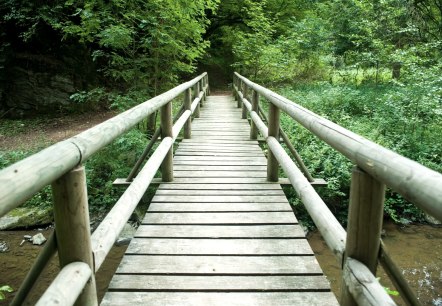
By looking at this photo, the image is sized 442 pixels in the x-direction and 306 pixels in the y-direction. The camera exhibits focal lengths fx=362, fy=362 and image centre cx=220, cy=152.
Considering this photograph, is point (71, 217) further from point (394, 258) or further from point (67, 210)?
point (394, 258)

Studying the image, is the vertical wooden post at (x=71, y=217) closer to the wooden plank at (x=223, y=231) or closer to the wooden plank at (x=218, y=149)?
the wooden plank at (x=223, y=231)

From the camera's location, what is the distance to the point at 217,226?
117 inches

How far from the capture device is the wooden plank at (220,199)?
3.51 meters

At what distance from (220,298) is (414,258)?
153 inches

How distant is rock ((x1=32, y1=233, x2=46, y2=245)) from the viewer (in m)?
5.53

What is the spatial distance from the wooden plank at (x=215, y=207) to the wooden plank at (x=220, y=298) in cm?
122

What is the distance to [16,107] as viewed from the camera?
1225 cm

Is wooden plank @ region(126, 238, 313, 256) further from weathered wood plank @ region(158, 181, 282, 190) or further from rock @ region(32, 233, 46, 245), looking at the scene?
rock @ region(32, 233, 46, 245)

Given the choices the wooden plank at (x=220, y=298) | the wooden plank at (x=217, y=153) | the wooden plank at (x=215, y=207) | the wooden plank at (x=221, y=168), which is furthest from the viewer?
the wooden plank at (x=217, y=153)

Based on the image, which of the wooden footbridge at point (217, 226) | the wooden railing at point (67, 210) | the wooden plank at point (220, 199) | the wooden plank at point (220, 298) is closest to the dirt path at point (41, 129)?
the wooden plank at point (220, 199)

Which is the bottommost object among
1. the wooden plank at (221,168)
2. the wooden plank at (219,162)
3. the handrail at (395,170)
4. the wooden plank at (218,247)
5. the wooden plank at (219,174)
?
the wooden plank at (218,247)

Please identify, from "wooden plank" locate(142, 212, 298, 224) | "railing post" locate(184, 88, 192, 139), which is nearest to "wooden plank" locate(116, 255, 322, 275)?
"wooden plank" locate(142, 212, 298, 224)

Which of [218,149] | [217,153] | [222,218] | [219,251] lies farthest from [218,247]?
[218,149]

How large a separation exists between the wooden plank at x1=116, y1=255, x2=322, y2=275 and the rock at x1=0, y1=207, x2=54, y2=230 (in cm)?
445
